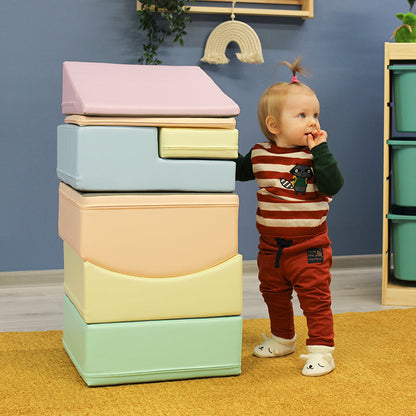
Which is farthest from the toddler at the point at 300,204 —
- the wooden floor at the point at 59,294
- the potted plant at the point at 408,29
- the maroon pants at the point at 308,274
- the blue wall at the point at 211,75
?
the blue wall at the point at 211,75

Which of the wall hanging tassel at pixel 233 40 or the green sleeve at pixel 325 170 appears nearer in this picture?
the green sleeve at pixel 325 170

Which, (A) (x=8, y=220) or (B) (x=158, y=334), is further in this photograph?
(A) (x=8, y=220)

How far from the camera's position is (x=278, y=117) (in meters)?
1.56

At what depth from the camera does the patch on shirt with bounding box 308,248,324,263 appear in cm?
154

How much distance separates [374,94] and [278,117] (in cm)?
142

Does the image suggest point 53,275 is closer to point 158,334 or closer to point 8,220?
point 8,220

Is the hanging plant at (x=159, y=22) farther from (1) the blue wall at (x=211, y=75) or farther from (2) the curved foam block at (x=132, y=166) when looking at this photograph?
(2) the curved foam block at (x=132, y=166)

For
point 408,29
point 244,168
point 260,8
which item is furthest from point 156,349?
point 260,8

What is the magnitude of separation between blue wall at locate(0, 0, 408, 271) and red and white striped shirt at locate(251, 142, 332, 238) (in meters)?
1.16

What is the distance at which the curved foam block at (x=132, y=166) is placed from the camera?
135cm

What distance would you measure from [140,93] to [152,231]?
30cm

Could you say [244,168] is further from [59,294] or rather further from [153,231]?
[59,294]

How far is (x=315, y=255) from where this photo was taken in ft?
5.06

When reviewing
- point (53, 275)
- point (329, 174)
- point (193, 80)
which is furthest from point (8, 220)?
point (329, 174)
